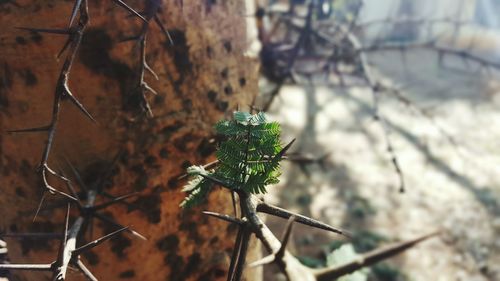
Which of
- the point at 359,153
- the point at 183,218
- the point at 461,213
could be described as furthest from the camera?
the point at 359,153

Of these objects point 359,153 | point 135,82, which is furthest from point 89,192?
point 359,153

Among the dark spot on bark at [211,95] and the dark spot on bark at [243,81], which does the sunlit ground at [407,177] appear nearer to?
the dark spot on bark at [243,81]

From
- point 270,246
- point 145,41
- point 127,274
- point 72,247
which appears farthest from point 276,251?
point 127,274

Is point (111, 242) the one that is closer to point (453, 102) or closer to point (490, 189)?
point (490, 189)

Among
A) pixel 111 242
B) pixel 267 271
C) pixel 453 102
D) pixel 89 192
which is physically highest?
pixel 89 192

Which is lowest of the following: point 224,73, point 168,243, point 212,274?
point 212,274

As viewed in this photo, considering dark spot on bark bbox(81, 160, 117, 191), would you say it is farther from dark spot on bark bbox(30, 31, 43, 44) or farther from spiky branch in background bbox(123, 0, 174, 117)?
dark spot on bark bbox(30, 31, 43, 44)

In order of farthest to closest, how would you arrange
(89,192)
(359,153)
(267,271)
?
(359,153) → (267,271) → (89,192)

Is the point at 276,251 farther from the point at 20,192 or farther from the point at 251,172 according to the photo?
the point at 20,192
